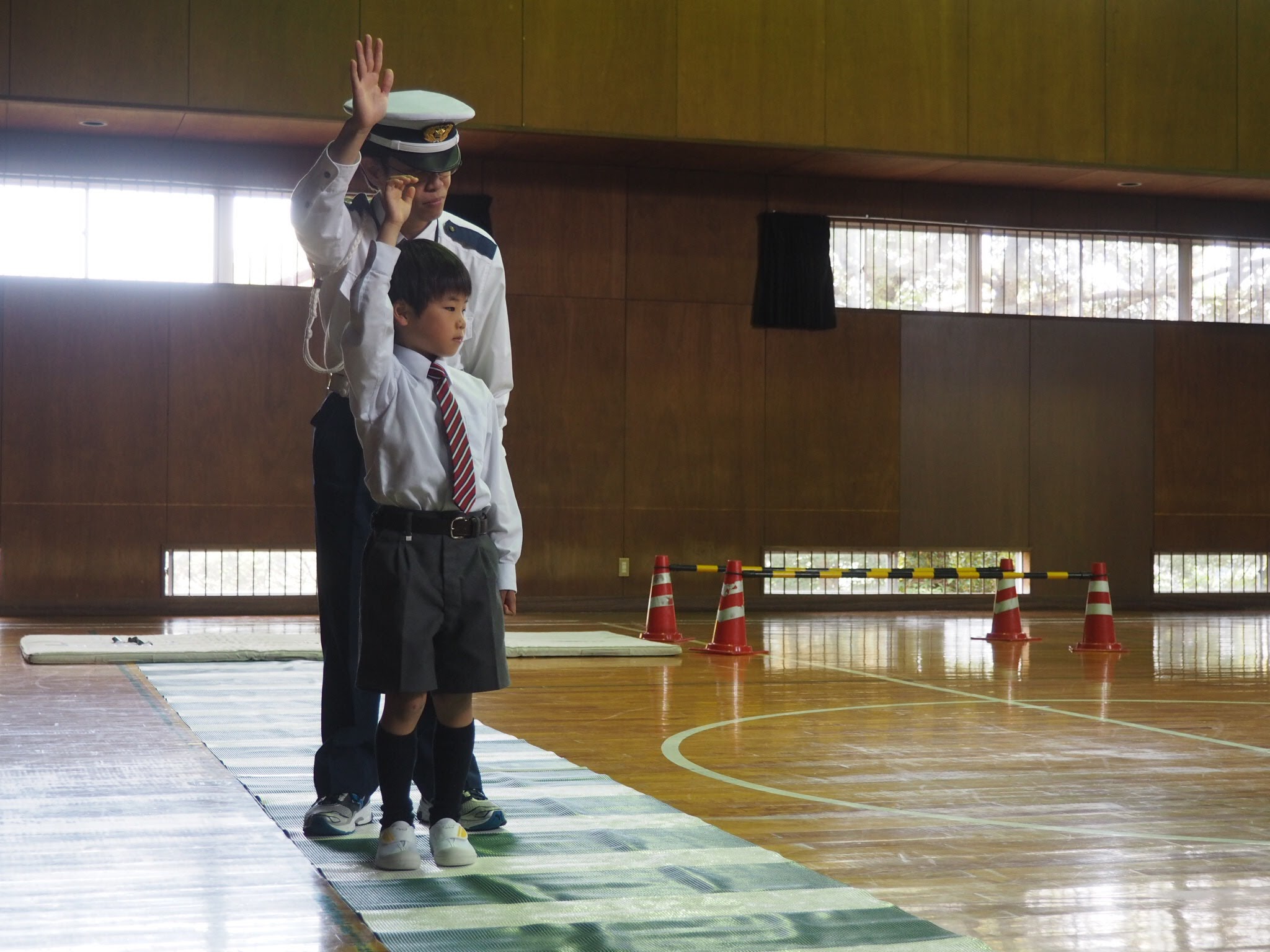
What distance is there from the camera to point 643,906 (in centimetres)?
267

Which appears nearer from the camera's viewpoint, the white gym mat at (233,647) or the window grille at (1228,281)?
the white gym mat at (233,647)

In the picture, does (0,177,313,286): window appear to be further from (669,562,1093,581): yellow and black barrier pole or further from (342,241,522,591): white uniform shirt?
(342,241,522,591): white uniform shirt

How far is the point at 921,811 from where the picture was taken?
3.66 meters

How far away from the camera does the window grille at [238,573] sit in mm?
10812

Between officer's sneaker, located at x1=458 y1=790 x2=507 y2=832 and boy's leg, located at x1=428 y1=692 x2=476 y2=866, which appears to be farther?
officer's sneaker, located at x1=458 y1=790 x2=507 y2=832

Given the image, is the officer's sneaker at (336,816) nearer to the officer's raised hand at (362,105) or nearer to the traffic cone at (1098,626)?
the officer's raised hand at (362,105)

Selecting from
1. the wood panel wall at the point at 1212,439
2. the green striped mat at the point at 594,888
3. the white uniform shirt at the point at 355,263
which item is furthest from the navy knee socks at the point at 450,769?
the wood panel wall at the point at 1212,439

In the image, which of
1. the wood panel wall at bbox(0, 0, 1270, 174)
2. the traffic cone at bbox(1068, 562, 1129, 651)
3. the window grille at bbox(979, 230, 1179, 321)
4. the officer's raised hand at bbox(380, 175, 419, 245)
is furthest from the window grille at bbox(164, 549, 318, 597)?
the officer's raised hand at bbox(380, 175, 419, 245)

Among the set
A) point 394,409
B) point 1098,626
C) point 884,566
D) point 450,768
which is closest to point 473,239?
point 394,409

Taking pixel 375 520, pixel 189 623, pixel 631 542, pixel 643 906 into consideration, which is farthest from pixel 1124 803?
pixel 631 542

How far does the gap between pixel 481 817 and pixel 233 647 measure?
445 centimetres

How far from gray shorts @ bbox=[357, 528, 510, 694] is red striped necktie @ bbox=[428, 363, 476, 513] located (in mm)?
87

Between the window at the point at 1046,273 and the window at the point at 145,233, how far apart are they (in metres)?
4.42

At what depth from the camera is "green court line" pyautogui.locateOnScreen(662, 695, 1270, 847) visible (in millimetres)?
3377
